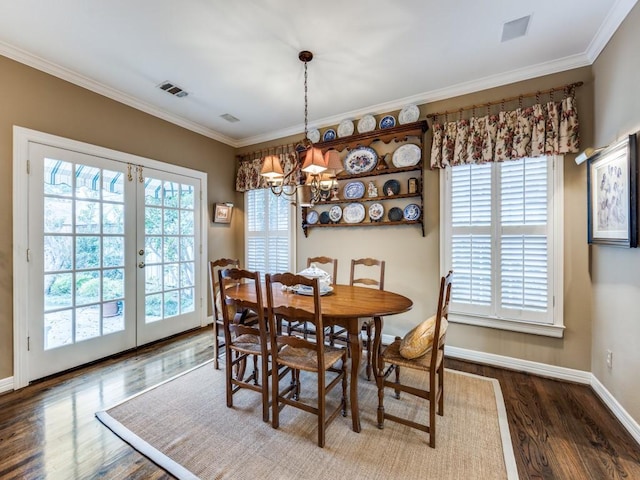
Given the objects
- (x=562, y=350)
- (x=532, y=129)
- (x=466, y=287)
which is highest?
(x=532, y=129)

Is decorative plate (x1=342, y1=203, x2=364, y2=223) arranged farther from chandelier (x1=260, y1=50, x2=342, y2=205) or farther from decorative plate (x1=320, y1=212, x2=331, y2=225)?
chandelier (x1=260, y1=50, x2=342, y2=205)

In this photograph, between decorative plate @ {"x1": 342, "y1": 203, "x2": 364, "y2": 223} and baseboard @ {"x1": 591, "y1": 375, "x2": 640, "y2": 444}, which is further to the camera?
decorative plate @ {"x1": 342, "y1": 203, "x2": 364, "y2": 223}

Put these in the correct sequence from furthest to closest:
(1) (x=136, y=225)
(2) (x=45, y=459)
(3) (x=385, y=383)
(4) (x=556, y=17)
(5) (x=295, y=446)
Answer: (1) (x=136, y=225) < (4) (x=556, y=17) < (3) (x=385, y=383) < (5) (x=295, y=446) < (2) (x=45, y=459)

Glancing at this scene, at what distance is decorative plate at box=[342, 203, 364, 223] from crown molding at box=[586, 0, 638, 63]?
7.79ft

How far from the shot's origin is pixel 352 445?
179 cm

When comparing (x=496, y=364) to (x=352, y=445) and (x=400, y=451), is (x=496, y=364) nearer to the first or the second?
(x=400, y=451)

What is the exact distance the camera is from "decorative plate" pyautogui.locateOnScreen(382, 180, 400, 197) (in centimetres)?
332

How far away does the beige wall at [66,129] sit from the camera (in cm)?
239

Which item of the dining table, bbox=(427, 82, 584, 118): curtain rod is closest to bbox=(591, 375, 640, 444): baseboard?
the dining table

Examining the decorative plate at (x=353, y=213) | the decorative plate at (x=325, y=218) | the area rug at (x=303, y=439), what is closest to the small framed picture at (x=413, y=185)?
the decorative plate at (x=353, y=213)

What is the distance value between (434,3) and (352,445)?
2.91m

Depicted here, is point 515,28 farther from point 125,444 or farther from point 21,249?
point 21,249

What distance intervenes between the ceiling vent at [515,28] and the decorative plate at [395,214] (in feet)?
5.61

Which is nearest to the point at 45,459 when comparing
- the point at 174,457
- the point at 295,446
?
the point at 174,457
